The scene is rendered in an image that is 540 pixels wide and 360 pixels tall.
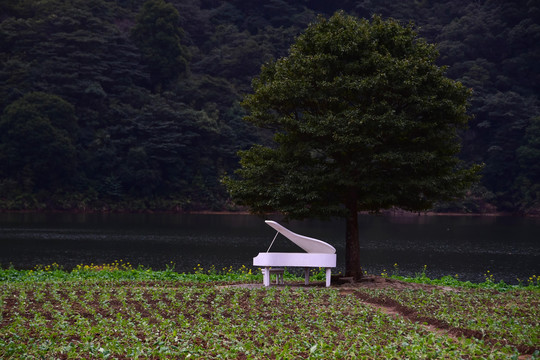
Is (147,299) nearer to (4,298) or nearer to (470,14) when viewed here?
(4,298)

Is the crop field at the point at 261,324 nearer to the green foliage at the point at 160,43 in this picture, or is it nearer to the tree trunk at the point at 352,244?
the tree trunk at the point at 352,244

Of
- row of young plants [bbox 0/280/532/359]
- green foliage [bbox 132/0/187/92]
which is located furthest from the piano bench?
green foliage [bbox 132/0/187/92]

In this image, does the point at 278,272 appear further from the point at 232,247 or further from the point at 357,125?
the point at 232,247

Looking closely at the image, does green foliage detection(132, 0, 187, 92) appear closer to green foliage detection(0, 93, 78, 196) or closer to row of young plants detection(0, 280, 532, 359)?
green foliage detection(0, 93, 78, 196)

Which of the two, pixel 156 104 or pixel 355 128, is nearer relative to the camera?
pixel 355 128

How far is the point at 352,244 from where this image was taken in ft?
63.3

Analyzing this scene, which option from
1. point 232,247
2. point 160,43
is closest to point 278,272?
point 232,247

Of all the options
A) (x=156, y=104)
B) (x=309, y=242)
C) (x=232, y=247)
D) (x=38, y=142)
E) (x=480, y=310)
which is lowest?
(x=232, y=247)

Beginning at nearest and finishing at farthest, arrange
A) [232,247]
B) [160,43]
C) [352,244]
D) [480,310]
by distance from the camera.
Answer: [480,310]
[352,244]
[232,247]
[160,43]

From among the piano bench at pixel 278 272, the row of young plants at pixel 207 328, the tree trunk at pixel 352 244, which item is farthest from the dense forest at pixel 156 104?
the row of young plants at pixel 207 328

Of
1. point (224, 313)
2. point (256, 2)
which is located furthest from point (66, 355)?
point (256, 2)

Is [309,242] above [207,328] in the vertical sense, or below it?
above

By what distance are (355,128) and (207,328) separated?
8.91 m

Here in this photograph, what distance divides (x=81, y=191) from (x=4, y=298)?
2459 inches
